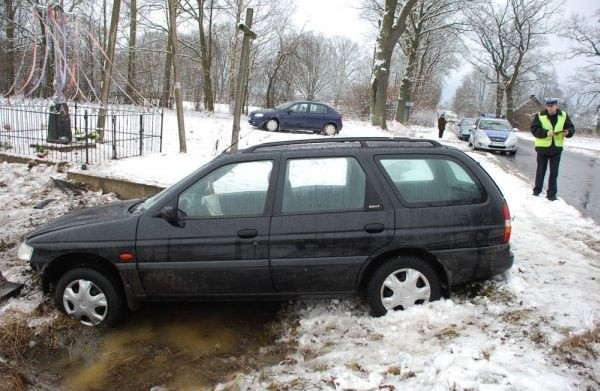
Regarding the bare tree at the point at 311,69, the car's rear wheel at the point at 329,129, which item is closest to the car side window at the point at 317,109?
the car's rear wheel at the point at 329,129

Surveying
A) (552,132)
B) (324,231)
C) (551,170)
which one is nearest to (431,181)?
(324,231)

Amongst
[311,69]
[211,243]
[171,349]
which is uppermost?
[311,69]

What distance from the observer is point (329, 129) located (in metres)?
19.3

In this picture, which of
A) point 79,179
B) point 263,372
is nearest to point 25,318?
point 263,372

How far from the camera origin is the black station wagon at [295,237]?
3939 mm

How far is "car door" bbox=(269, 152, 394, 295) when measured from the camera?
3.93m

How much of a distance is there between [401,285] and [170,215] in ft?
6.80

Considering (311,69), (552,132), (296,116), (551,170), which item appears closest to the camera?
(552,132)

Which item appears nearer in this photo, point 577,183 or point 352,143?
point 352,143

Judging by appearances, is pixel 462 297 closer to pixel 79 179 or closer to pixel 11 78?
pixel 79 179

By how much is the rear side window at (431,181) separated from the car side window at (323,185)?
0.30 metres

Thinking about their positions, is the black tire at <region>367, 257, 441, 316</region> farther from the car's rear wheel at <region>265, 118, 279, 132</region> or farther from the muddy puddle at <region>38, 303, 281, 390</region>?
the car's rear wheel at <region>265, 118, 279, 132</region>

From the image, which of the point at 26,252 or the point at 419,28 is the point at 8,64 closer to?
the point at 419,28

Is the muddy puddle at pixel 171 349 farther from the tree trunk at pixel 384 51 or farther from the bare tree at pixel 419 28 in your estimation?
the bare tree at pixel 419 28
